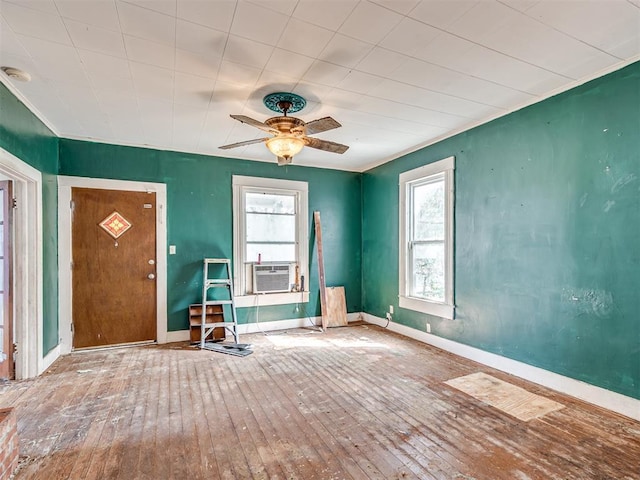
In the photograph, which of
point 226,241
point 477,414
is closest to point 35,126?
point 226,241

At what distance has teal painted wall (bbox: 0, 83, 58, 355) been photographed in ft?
9.08

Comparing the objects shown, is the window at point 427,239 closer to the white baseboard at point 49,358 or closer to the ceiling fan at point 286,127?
the ceiling fan at point 286,127

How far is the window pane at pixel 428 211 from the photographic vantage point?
4.26m

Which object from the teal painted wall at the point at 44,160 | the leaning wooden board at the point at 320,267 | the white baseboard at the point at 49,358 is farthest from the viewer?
the leaning wooden board at the point at 320,267

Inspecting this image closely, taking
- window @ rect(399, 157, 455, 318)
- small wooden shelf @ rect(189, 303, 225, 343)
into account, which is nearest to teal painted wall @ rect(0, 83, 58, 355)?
small wooden shelf @ rect(189, 303, 225, 343)

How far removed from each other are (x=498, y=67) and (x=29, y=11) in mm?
3002

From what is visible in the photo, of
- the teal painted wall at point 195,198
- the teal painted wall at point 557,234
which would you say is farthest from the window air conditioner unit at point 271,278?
the teal painted wall at point 557,234

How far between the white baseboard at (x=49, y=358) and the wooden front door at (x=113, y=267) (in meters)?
0.24

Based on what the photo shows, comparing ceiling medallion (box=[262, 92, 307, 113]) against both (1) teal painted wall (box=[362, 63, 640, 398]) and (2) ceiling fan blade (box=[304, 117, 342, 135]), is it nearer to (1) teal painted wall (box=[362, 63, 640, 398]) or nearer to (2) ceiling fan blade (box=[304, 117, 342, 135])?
(2) ceiling fan blade (box=[304, 117, 342, 135])

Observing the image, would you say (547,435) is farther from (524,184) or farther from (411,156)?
(411,156)

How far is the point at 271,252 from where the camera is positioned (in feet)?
16.8

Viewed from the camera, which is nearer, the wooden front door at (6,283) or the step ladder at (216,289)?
the wooden front door at (6,283)

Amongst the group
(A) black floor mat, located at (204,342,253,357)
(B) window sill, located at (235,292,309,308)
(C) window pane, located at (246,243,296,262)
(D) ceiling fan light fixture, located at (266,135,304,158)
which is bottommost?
(A) black floor mat, located at (204,342,253,357)

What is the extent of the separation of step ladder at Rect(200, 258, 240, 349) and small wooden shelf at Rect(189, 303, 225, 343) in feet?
0.22
